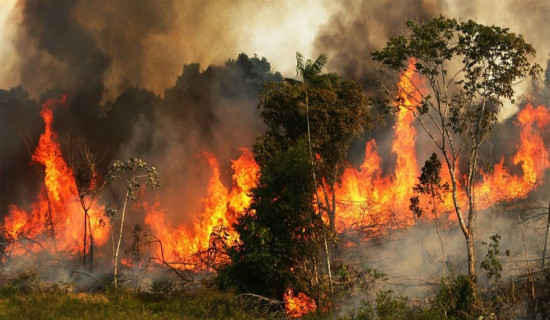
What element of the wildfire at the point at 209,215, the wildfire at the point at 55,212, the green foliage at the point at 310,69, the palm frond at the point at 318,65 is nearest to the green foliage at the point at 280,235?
the green foliage at the point at 310,69

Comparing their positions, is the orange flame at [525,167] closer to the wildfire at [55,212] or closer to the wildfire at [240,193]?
the wildfire at [240,193]

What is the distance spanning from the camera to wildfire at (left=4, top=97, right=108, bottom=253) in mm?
41250

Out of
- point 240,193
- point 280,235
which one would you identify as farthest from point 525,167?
point 280,235

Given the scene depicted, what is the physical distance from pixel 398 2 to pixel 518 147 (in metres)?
19.6

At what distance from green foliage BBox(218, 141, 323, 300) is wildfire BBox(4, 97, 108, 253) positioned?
2467 cm

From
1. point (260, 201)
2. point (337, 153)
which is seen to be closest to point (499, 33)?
point (337, 153)

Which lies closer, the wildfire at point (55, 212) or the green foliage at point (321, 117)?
the green foliage at point (321, 117)

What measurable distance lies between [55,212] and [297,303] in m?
30.3

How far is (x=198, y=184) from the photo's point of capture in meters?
45.7

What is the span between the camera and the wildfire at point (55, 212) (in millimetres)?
41250

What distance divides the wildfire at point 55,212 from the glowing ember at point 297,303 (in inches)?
→ 1000

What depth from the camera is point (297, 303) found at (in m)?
20.2

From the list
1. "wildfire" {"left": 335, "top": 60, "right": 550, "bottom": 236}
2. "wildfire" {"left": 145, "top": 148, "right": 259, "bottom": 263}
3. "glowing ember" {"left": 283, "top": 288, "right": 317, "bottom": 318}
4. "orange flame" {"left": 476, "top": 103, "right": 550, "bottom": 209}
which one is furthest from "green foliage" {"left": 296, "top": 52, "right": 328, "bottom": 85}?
"orange flame" {"left": 476, "top": 103, "right": 550, "bottom": 209}

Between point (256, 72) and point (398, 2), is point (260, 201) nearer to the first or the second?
point (256, 72)
